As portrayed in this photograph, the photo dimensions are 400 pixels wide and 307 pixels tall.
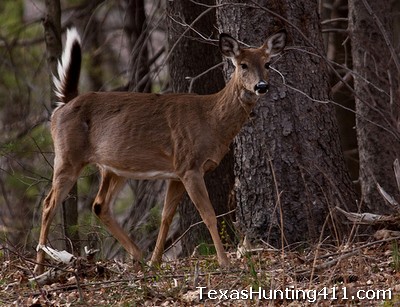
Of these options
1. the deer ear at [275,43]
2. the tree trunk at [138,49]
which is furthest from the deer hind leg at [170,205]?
the tree trunk at [138,49]

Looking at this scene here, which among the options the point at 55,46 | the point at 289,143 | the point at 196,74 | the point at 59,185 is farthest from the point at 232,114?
the point at 55,46

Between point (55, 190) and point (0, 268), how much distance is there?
0.81 meters

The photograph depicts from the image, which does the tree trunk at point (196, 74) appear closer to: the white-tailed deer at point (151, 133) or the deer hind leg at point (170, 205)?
the white-tailed deer at point (151, 133)

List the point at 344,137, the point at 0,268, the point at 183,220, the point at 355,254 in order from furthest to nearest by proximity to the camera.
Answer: the point at 344,137, the point at 183,220, the point at 0,268, the point at 355,254

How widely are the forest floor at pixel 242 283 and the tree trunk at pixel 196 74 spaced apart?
2.52m

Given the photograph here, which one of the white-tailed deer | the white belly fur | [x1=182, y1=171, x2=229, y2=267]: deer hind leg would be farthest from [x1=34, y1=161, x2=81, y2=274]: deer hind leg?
[x1=182, y1=171, x2=229, y2=267]: deer hind leg

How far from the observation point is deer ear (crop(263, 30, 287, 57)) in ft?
27.4

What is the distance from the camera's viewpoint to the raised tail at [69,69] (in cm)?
912

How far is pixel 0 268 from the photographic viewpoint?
28.3ft

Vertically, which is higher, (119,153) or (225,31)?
(225,31)

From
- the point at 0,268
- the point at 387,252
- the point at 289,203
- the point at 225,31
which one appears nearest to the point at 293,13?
the point at 225,31

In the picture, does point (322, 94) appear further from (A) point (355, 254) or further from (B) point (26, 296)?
(B) point (26, 296)

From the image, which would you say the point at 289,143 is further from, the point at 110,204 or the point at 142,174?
the point at 110,204

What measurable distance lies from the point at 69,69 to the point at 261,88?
6.27 feet
